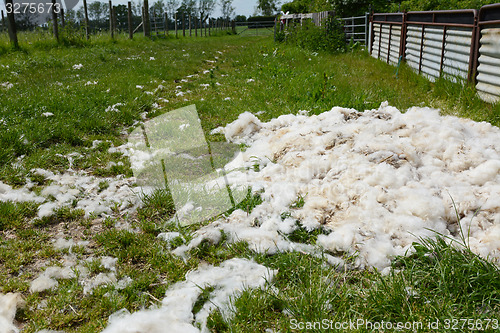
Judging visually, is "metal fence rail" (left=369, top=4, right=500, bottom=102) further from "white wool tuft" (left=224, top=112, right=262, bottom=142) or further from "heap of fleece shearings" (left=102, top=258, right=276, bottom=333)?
"heap of fleece shearings" (left=102, top=258, right=276, bottom=333)

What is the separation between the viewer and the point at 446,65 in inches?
290

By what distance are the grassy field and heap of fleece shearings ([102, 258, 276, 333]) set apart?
9 centimetres

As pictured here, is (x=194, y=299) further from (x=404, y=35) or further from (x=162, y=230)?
(x=404, y=35)

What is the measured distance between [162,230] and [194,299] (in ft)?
3.44

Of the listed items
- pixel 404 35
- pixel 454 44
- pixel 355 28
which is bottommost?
pixel 454 44

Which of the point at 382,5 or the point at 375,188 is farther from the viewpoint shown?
the point at 382,5

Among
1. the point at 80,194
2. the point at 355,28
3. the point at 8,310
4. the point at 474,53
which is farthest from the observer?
the point at 355,28

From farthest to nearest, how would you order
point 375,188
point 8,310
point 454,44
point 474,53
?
point 454,44, point 474,53, point 375,188, point 8,310

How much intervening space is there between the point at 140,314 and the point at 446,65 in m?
7.29

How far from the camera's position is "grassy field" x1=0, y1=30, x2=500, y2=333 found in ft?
7.33

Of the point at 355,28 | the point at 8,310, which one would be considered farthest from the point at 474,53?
the point at 355,28

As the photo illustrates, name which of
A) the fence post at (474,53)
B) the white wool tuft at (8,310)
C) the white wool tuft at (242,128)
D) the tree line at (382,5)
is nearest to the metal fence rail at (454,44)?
the fence post at (474,53)

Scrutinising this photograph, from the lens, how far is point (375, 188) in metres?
3.27
